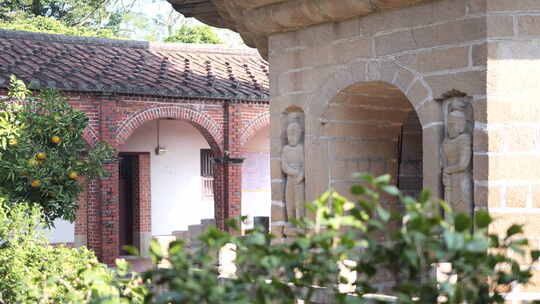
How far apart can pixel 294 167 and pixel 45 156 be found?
79.0 inches

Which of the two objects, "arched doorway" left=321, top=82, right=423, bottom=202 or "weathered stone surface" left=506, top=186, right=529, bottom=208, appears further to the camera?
"arched doorway" left=321, top=82, right=423, bottom=202

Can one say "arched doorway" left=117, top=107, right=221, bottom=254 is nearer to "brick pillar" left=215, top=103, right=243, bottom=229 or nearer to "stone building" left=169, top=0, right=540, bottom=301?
"brick pillar" left=215, top=103, right=243, bottom=229

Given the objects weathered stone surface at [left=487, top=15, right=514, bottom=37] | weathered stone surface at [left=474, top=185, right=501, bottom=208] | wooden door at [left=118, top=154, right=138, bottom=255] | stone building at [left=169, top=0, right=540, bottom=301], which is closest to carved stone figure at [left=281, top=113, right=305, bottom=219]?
stone building at [left=169, top=0, right=540, bottom=301]

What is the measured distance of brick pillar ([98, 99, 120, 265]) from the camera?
15445 millimetres

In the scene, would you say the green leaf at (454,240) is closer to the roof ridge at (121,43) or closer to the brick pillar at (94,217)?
the brick pillar at (94,217)

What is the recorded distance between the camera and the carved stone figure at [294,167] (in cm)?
571

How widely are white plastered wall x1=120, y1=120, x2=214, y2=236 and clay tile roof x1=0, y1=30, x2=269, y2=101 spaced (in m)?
1.53

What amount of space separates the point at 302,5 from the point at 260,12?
423 millimetres

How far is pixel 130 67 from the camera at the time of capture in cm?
1675

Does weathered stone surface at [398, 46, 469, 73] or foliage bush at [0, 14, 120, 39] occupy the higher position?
foliage bush at [0, 14, 120, 39]

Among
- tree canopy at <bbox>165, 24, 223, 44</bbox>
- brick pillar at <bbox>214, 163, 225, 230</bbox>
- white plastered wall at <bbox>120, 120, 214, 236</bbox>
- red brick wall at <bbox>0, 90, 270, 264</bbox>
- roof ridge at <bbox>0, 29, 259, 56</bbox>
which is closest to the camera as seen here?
red brick wall at <bbox>0, 90, 270, 264</bbox>

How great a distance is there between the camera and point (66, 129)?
656cm

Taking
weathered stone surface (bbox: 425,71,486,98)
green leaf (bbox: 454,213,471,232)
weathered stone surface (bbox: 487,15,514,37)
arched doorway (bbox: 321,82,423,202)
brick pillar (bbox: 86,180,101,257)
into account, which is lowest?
brick pillar (bbox: 86,180,101,257)

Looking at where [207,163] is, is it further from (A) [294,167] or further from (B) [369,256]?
(B) [369,256]
